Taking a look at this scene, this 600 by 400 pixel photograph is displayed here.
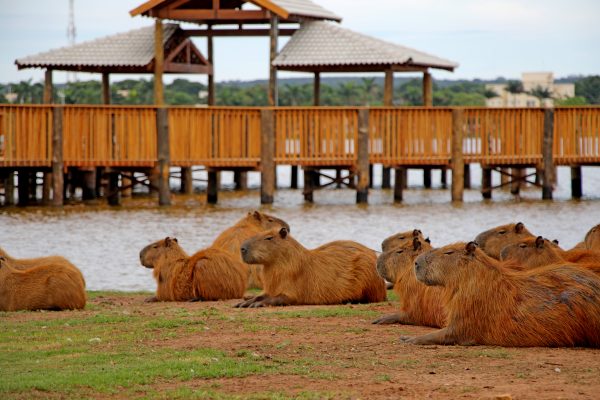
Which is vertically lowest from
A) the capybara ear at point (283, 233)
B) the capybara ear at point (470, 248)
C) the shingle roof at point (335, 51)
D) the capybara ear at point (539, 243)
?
the capybara ear at point (539, 243)

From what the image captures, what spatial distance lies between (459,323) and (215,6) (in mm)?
25183

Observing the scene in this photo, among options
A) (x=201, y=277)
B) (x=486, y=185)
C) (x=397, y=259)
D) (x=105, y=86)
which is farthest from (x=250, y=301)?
(x=105, y=86)

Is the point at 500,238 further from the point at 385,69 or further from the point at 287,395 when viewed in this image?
the point at 385,69

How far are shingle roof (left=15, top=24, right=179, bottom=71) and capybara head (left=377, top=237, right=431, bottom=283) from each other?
24730 millimetres

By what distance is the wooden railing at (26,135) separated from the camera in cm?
2972

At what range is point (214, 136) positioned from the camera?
31469 mm

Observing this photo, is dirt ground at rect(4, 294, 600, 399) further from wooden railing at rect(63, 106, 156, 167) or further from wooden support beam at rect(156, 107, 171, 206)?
wooden support beam at rect(156, 107, 171, 206)

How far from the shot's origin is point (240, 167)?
32.3 metres

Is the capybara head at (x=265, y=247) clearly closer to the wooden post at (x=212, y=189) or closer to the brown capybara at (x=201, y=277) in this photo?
the brown capybara at (x=201, y=277)

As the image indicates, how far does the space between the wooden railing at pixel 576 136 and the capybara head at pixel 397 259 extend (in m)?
22.4

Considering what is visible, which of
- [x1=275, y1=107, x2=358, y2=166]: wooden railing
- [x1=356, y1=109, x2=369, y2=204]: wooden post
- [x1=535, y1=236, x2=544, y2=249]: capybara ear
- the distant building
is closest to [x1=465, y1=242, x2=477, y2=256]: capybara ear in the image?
[x1=535, y1=236, x2=544, y2=249]: capybara ear

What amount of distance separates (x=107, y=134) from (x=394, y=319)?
20.3 meters

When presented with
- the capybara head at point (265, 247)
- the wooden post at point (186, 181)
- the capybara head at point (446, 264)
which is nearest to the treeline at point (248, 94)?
the wooden post at point (186, 181)

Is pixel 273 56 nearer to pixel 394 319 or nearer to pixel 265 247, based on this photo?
pixel 265 247
